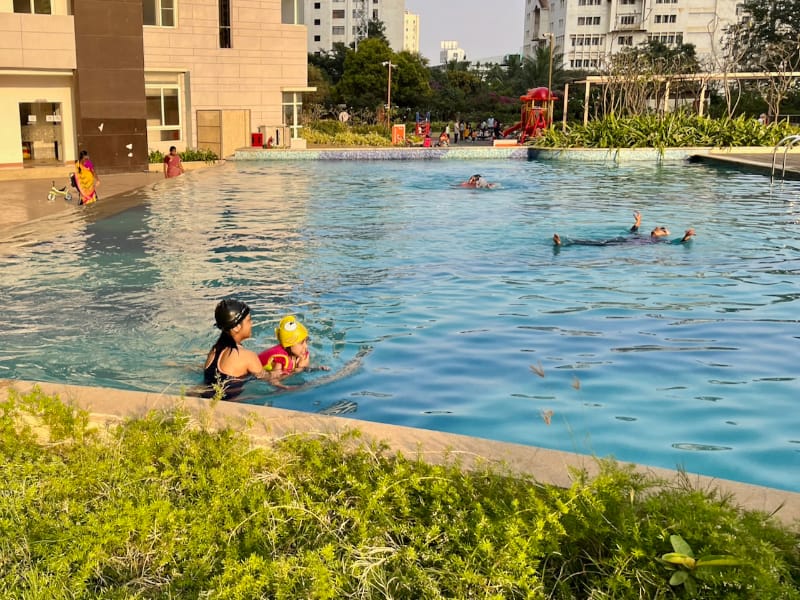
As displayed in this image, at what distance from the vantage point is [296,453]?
4.05 meters

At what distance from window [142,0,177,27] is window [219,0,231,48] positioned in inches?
82.3

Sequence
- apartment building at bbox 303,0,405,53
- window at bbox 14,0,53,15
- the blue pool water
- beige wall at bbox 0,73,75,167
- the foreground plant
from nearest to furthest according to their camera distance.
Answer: the foreground plant, the blue pool water, window at bbox 14,0,53,15, beige wall at bbox 0,73,75,167, apartment building at bbox 303,0,405,53

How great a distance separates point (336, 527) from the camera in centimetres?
346

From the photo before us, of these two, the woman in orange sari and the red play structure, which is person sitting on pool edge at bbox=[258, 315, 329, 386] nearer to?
the woman in orange sari

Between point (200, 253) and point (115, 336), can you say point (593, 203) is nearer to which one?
point (200, 253)

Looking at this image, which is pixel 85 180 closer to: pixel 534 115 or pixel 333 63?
pixel 534 115

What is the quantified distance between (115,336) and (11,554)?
5.21 m

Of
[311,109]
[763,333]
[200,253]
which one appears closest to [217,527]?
[763,333]

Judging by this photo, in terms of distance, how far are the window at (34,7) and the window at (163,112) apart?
5.03 meters

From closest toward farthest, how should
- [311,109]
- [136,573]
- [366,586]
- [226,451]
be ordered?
[366,586] → [136,573] → [226,451] → [311,109]

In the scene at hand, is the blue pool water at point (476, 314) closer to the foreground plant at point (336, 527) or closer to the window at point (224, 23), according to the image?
Result: the foreground plant at point (336, 527)

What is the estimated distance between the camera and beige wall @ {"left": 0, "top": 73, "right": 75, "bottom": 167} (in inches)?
973

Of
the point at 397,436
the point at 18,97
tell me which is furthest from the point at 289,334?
the point at 18,97

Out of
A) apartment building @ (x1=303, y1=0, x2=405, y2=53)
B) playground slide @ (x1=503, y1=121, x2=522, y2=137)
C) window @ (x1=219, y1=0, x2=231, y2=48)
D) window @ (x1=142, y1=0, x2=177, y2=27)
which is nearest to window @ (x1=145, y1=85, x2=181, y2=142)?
window @ (x1=142, y1=0, x2=177, y2=27)
